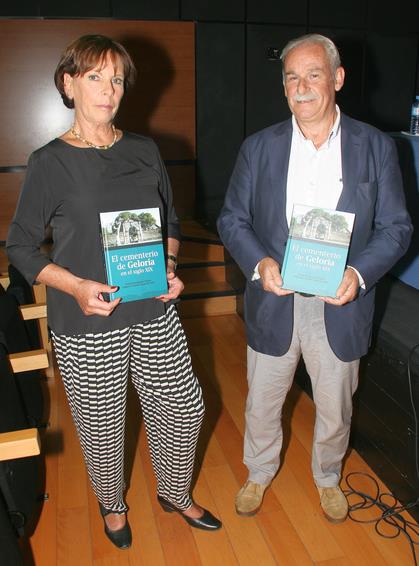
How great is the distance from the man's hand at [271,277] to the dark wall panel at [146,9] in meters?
4.21

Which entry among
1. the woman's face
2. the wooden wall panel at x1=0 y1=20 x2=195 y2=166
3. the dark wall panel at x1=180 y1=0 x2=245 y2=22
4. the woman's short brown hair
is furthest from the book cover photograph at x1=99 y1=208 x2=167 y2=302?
the dark wall panel at x1=180 y1=0 x2=245 y2=22

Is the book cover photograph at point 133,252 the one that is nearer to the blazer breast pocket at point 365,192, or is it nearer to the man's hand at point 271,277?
the man's hand at point 271,277

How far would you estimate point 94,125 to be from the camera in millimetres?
1572

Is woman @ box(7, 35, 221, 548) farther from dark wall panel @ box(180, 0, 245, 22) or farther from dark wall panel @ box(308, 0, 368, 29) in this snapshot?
dark wall panel @ box(308, 0, 368, 29)

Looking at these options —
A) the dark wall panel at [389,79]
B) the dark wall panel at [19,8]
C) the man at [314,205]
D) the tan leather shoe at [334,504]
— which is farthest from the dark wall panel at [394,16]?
the tan leather shoe at [334,504]

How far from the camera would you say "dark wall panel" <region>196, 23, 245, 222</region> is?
17.6 feet

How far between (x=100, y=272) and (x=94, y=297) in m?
0.11

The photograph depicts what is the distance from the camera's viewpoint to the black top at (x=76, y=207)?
5.02ft

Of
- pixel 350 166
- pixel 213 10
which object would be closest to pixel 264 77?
pixel 213 10

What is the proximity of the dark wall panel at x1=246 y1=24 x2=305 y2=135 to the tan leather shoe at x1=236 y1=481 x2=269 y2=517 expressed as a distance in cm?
425

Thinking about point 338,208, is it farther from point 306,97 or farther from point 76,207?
point 76,207

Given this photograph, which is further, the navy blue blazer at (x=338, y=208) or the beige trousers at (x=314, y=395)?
the beige trousers at (x=314, y=395)

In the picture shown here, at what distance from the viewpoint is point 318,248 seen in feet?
5.30

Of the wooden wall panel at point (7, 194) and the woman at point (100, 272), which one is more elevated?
the woman at point (100, 272)
